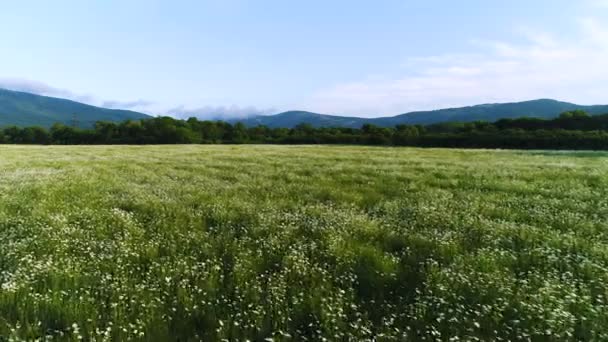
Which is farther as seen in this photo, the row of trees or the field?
the row of trees

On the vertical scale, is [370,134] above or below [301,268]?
above

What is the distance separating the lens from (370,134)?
106312 mm

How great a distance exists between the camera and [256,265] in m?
6.45

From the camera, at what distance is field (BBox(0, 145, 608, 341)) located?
453 cm

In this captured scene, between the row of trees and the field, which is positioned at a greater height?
the row of trees

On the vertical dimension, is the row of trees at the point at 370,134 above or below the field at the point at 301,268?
above

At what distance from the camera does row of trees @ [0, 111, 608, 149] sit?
69688mm

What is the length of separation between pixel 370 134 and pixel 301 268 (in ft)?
337

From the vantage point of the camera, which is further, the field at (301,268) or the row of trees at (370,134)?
the row of trees at (370,134)

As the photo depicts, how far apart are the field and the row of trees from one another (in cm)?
6620

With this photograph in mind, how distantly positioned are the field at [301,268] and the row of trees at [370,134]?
66.2 m

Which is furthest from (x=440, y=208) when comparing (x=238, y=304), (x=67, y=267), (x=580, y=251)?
(x=67, y=267)

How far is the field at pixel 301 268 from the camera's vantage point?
14.9 ft

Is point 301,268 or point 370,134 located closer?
point 301,268
